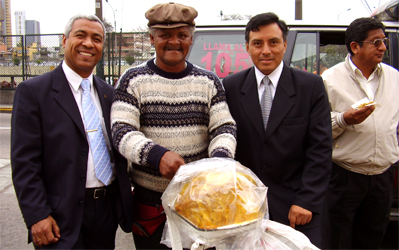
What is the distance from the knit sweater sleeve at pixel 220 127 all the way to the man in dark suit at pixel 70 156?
63cm

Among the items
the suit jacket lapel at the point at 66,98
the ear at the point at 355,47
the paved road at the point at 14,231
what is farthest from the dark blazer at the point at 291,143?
the paved road at the point at 14,231

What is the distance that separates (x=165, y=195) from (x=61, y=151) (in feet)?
2.26

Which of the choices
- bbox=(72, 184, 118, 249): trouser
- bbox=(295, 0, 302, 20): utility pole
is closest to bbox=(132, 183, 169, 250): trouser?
bbox=(72, 184, 118, 249): trouser

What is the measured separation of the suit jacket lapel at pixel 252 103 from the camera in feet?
6.75

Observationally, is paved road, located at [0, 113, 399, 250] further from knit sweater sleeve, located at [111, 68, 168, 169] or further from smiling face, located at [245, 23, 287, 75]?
smiling face, located at [245, 23, 287, 75]

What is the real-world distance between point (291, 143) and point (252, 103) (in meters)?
0.36

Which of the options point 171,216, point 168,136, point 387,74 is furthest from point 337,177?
point 171,216

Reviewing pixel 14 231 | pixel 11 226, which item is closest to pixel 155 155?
pixel 14 231

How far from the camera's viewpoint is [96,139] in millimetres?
1896

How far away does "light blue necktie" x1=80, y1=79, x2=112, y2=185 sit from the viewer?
188cm

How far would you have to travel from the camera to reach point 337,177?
2.70 m

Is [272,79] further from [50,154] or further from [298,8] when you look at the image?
[298,8]

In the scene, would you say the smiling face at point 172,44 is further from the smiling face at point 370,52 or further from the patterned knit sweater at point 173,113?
the smiling face at point 370,52

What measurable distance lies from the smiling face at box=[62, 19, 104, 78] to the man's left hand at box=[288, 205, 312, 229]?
1.56 metres
